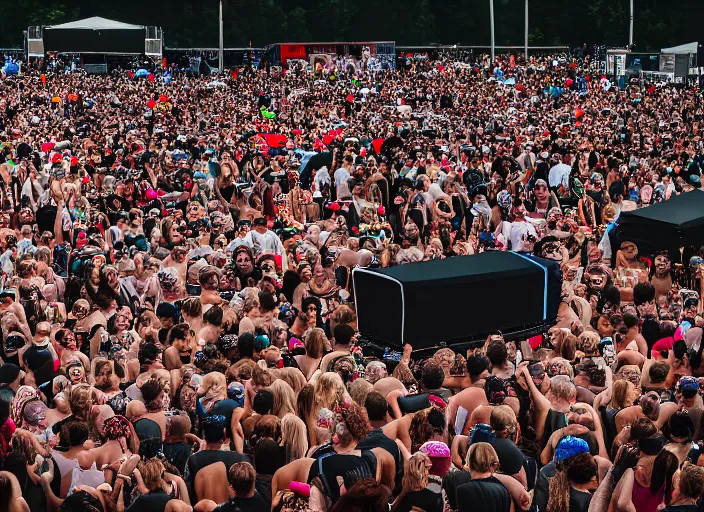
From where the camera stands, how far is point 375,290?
11.6 meters

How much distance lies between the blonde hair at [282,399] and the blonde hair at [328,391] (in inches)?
6.6

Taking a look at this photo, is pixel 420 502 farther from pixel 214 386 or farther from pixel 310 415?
pixel 214 386

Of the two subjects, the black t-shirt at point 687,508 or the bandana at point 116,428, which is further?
the bandana at point 116,428

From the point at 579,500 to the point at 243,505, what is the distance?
1.76 m

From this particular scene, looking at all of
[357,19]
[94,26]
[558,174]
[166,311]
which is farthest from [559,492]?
[357,19]

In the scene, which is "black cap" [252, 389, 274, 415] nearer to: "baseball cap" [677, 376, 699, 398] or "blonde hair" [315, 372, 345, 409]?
"blonde hair" [315, 372, 345, 409]

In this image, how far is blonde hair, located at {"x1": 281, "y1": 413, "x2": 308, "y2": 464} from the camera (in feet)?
24.7

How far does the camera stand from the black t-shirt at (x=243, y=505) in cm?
663

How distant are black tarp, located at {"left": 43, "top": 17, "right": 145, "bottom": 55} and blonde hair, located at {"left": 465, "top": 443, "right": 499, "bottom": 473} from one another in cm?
5653

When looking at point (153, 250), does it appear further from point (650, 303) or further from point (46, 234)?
point (650, 303)

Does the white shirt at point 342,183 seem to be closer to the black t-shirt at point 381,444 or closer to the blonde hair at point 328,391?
the blonde hair at point 328,391

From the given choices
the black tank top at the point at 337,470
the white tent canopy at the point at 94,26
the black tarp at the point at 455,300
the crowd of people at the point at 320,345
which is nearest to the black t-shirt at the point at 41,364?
the crowd of people at the point at 320,345

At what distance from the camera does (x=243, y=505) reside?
6.67 meters

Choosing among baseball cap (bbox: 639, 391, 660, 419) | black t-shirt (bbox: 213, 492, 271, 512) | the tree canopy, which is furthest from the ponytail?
the tree canopy
